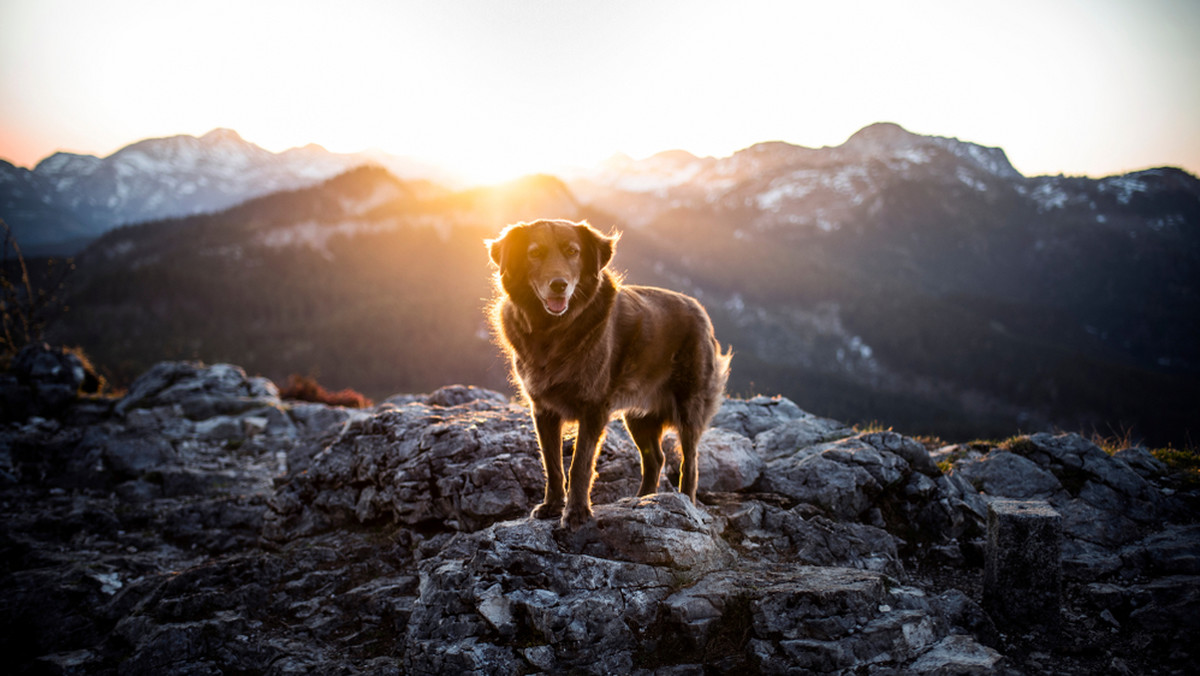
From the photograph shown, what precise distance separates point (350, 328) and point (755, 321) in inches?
4071

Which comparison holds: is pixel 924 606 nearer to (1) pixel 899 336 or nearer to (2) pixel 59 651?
(2) pixel 59 651

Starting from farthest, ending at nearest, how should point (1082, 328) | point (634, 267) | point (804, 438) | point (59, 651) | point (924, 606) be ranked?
point (1082, 328), point (634, 267), point (804, 438), point (59, 651), point (924, 606)

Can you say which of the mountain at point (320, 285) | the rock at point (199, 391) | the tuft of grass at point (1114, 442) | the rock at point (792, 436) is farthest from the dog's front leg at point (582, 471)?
the mountain at point (320, 285)

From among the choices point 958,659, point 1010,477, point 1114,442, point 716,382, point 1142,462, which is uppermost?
point 716,382

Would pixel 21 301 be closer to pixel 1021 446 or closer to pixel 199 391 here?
pixel 199 391

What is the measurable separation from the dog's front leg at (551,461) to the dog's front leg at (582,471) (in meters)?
0.31

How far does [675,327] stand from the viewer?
19.8 feet

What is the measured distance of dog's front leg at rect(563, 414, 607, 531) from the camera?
5.04 m

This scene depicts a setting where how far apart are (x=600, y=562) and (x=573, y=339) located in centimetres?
216

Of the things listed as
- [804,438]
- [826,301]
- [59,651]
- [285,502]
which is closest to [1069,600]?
[804,438]

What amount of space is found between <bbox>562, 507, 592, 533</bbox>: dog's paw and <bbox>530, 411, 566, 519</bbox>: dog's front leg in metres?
0.33

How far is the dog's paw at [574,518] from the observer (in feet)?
16.7

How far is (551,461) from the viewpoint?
17.6 ft

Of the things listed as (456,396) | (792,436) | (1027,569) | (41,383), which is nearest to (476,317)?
(41,383)
